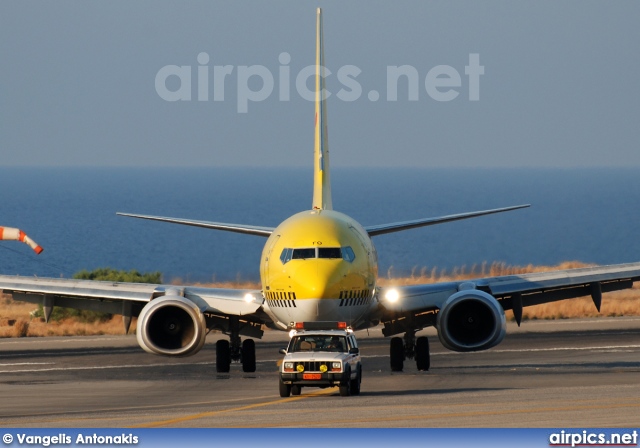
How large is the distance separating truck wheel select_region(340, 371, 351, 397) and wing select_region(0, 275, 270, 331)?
319 inches

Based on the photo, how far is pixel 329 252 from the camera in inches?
1502

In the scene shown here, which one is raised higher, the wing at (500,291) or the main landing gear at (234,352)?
the wing at (500,291)

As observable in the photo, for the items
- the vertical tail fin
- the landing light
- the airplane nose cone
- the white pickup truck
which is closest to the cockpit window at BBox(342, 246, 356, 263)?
the airplane nose cone

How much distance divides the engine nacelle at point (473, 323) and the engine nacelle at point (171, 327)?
22.3 ft

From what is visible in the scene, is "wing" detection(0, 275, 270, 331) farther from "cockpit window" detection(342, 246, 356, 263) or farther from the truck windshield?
the truck windshield

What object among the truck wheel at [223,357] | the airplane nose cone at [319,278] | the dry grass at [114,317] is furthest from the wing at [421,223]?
the dry grass at [114,317]

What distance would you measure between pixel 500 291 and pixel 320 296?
7.42m

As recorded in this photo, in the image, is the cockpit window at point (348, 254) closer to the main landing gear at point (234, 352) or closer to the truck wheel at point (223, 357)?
the main landing gear at point (234, 352)

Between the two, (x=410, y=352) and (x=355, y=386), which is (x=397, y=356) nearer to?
(x=410, y=352)

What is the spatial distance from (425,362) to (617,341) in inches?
508

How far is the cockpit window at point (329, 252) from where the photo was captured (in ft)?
125

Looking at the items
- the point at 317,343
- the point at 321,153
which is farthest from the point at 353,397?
A: the point at 321,153

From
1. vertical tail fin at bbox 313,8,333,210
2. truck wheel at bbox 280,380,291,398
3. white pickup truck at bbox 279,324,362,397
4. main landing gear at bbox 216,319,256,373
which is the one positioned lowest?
truck wheel at bbox 280,380,291,398

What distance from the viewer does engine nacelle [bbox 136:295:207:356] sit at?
4028 centimetres
